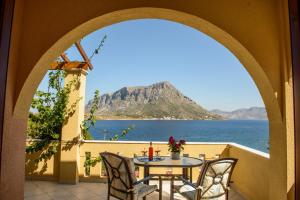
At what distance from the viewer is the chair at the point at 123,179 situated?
3.00 metres

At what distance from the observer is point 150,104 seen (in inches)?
1966

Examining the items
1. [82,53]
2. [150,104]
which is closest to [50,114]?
[82,53]

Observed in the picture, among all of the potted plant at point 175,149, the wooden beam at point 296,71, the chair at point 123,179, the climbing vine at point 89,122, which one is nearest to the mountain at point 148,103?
the climbing vine at point 89,122

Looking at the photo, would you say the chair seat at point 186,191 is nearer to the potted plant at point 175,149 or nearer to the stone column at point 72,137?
the potted plant at point 175,149

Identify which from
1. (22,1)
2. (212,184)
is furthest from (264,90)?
(22,1)

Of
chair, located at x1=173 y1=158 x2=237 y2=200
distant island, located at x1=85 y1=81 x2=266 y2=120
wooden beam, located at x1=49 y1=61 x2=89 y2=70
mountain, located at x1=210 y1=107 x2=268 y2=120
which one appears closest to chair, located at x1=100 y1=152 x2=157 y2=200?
chair, located at x1=173 y1=158 x2=237 y2=200

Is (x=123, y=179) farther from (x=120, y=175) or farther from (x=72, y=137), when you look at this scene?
(x=72, y=137)

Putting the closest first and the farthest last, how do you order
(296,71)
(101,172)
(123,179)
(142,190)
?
(296,71) < (123,179) < (142,190) < (101,172)

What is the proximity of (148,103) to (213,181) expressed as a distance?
47.0 meters

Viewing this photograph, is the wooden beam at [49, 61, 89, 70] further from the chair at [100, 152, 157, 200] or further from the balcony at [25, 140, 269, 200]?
the chair at [100, 152, 157, 200]

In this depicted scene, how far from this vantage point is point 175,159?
3.91m

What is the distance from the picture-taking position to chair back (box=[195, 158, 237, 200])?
2.83 meters

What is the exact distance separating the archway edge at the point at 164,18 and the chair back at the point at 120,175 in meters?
1.13

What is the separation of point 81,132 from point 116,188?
230 cm
